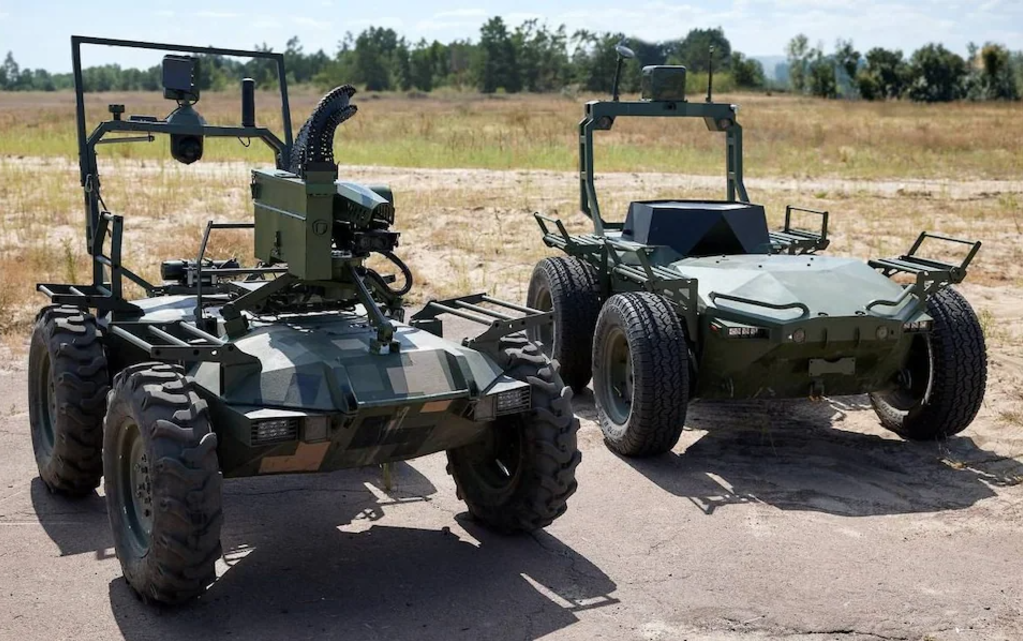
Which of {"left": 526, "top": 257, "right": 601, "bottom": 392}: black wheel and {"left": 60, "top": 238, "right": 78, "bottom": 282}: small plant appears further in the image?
{"left": 60, "top": 238, "right": 78, "bottom": 282}: small plant

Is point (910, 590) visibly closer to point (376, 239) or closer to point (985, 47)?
point (376, 239)

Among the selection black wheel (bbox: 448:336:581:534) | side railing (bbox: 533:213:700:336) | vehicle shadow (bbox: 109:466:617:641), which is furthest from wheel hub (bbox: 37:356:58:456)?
side railing (bbox: 533:213:700:336)

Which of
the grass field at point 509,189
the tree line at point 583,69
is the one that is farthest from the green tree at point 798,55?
the grass field at point 509,189

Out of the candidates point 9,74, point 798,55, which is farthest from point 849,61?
point 9,74

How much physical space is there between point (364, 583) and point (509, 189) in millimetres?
13845

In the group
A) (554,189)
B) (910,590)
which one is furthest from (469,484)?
(554,189)

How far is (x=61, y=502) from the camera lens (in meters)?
6.40

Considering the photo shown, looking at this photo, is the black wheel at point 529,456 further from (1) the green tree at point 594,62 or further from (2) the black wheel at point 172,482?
(1) the green tree at point 594,62

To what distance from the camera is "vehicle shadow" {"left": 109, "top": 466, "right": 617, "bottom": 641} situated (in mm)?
5016

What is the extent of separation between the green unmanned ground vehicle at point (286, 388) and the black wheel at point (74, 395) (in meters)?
0.01

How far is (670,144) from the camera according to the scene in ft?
91.4

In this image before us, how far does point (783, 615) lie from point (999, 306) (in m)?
7.69

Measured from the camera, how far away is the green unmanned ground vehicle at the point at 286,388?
4910 millimetres

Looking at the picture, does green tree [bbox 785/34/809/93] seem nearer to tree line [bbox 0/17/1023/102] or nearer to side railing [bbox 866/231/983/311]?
tree line [bbox 0/17/1023/102]
